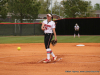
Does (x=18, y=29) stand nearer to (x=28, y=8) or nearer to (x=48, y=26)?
(x=28, y=8)

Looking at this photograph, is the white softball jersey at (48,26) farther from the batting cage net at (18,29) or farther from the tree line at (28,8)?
the tree line at (28,8)

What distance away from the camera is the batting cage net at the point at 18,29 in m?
32.7

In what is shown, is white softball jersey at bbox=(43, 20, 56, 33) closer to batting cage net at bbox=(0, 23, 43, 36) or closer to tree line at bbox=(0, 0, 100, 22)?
batting cage net at bbox=(0, 23, 43, 36)

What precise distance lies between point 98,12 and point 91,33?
58409mm

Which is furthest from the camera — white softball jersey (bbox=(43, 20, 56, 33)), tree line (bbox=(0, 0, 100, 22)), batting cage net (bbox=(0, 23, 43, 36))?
tree line (bbox=(0, 0, 100, 22))

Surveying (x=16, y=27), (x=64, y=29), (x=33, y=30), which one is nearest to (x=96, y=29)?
(x=64, y=29)

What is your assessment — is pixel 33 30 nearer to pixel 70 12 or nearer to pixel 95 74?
pixel 70 12

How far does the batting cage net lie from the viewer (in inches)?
1287

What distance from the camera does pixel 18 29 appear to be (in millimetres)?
33188

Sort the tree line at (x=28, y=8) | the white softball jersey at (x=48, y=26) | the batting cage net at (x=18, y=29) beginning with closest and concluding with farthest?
the white softball jersey at (x=48, y=26)
the batting cage net at (x=18, y=29)
the tree line at (x=28, y=8)

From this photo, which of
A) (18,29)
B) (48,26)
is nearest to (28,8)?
(18,29)

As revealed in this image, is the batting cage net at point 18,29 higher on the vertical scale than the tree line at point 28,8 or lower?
lower

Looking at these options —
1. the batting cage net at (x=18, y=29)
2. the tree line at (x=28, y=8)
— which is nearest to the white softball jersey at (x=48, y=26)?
the batting cage net at (x=18, y=29)

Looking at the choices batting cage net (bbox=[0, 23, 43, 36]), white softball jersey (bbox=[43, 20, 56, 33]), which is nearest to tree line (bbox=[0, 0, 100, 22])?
batting cage net (bbox=[0, 23, 43, 36])
